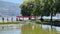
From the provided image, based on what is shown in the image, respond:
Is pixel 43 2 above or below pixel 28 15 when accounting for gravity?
above

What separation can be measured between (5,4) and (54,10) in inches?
6338

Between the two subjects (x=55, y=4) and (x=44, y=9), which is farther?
(x=44, y=9)

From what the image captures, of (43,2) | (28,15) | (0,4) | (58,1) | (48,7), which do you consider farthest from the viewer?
(0,4)

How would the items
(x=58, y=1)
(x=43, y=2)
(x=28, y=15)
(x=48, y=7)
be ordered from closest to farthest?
1. (x=58, y=1)
2. (x=43, y=2)
3. (x=48, y=7)
4. (x=28, y=15)

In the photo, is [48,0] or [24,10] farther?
[24,10]

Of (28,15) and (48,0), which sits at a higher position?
(48,0)

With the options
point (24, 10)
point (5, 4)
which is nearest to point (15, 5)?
point (5, 4)

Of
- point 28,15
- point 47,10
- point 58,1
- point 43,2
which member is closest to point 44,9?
point 47,10

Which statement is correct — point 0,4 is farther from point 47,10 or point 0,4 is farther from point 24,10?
point 47,10

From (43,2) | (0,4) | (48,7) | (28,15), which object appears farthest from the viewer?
(0,4)

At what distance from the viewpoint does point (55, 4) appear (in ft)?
109

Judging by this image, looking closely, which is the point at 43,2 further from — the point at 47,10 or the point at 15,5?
the point at 15,5

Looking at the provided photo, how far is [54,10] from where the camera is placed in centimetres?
3631

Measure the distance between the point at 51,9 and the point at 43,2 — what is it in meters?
2.68
